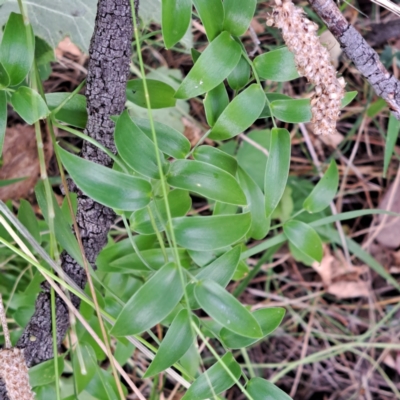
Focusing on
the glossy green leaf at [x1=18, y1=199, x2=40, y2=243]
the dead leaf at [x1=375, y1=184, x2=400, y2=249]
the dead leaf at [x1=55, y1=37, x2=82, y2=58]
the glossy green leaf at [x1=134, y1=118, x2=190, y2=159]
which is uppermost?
the glossy green leaf at [x1=134, y1=118, x2=190, y2=159]

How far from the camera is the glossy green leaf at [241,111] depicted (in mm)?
500

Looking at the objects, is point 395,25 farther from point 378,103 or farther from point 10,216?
point 10,216

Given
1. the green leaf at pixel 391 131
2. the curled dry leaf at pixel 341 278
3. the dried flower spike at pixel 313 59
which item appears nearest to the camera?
the dried flower spike at pixel 313 59

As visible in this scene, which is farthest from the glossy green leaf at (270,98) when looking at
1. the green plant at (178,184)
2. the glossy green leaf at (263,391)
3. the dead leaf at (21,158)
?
the dead leaf at (21,158)

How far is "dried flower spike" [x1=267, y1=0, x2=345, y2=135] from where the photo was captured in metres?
0.42

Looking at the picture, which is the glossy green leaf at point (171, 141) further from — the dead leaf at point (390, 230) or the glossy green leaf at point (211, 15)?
the dead leaf at point (390, 230)

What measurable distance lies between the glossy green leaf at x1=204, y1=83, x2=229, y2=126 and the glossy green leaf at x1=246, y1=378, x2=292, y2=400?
1.06 ft

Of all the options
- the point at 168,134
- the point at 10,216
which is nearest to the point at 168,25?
the point at 168,134

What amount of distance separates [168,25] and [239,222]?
0.72 feet

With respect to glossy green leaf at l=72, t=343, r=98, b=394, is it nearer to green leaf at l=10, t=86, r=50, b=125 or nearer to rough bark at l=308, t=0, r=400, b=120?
green leaf at l=10, t=86, r=50, b=125

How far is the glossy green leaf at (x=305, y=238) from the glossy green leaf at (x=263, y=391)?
193 mm

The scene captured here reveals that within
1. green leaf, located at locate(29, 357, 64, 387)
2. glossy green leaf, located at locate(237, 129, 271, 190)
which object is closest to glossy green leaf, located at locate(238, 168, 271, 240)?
green leaf, located at locate(29, 357, 64, 387)

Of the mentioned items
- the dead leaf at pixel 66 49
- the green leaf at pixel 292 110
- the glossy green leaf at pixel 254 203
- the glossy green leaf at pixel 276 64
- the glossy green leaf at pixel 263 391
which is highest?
the glossy green leaf at pixel 276 64

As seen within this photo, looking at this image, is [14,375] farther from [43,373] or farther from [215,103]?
[215,103]
